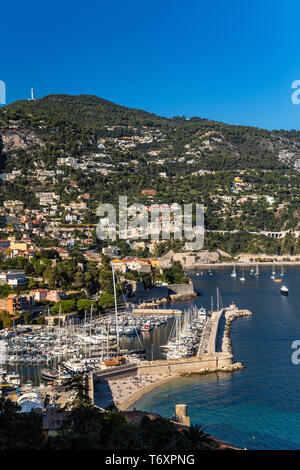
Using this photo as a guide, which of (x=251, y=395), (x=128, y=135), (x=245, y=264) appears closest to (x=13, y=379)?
(x=251, y=395)

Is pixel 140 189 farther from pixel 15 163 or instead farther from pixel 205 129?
pixel 205 129

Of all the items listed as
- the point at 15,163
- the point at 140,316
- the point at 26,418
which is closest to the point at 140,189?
the point at 15,163

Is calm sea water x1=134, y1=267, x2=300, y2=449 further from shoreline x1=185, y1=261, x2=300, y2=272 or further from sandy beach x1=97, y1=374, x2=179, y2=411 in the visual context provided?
shoreline x1=185, y1=261, x2=300, y2=272

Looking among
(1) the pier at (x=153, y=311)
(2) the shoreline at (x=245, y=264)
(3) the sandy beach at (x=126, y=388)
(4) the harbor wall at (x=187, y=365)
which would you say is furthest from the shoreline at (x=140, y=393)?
(2) the shoreline at (x=245, y=264)

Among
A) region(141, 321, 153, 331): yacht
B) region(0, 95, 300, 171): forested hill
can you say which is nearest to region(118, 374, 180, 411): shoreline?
region(141, 321, 153, 331): yacht

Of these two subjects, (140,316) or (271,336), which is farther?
(140,316)

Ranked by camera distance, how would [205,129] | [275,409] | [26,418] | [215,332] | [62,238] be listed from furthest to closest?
[205,129] → [62,238] → [215,332] → [275,409] → [26,418]

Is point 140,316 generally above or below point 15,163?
below

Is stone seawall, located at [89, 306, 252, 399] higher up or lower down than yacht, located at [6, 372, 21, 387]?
higher up
